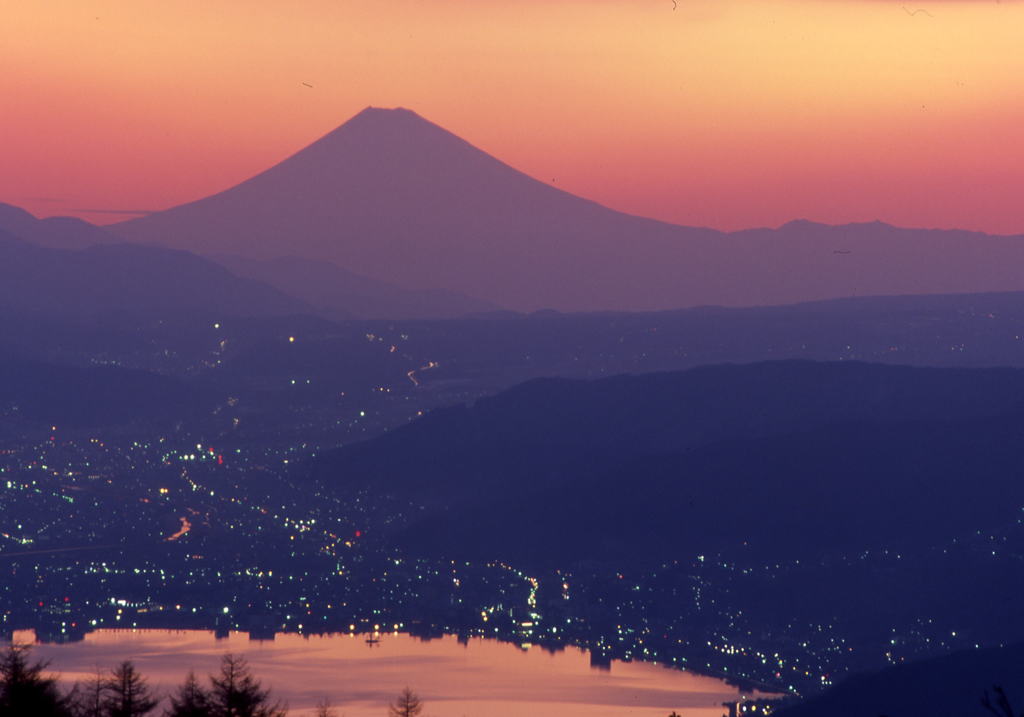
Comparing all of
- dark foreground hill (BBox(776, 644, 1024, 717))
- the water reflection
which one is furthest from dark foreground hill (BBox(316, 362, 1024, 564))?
dark foreground hill (BBox(776, 644, 1024, 717))

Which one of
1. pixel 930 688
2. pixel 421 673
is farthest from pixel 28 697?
pixel 421 673

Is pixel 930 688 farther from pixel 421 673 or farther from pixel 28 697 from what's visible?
pixel 28 697

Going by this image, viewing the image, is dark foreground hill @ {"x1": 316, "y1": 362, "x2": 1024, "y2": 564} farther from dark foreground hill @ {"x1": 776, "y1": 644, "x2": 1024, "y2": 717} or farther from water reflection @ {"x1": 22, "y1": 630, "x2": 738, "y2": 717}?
dark foreground hill @ {"x1": 776, "y1": 644, "x2": 1024, "y2": 717}

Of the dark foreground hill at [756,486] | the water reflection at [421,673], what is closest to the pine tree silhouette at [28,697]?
the water reflection at [421,673]

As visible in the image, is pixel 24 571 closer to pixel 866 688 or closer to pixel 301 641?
pixel 301 641

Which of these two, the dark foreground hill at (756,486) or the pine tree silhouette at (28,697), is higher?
the dark foreground hill at (756,486)

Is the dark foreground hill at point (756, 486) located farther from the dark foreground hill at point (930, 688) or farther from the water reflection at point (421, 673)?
the dark foreground hill at point (930, 688)
